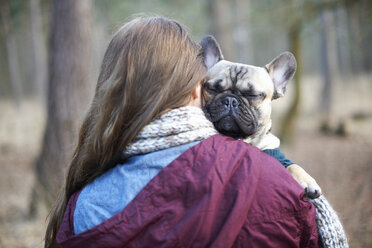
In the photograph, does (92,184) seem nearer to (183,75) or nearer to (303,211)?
(183,75)

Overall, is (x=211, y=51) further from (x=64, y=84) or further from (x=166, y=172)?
(x=64, y=84)

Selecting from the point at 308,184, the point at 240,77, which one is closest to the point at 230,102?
the point at 240,77

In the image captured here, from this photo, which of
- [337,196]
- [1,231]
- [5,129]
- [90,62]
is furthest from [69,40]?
[5,129]

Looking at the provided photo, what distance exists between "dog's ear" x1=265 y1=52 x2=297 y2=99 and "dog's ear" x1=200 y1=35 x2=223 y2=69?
1.36 feet

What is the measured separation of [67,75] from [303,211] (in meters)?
4.62

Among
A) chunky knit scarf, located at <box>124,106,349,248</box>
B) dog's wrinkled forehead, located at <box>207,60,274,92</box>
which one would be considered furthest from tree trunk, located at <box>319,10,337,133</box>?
chunky knit scarf, located at <box>124,106,349,248</box>

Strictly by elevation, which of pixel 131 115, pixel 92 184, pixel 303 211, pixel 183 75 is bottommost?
pixel 303 211

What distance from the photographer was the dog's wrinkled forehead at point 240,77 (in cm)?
256

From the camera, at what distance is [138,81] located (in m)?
1.60

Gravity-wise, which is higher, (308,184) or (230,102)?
(230,102)

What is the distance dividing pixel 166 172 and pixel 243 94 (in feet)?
4.47

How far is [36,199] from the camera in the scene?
17.8ft

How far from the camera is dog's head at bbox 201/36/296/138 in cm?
239

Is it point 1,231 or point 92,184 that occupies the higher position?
point 92,184
